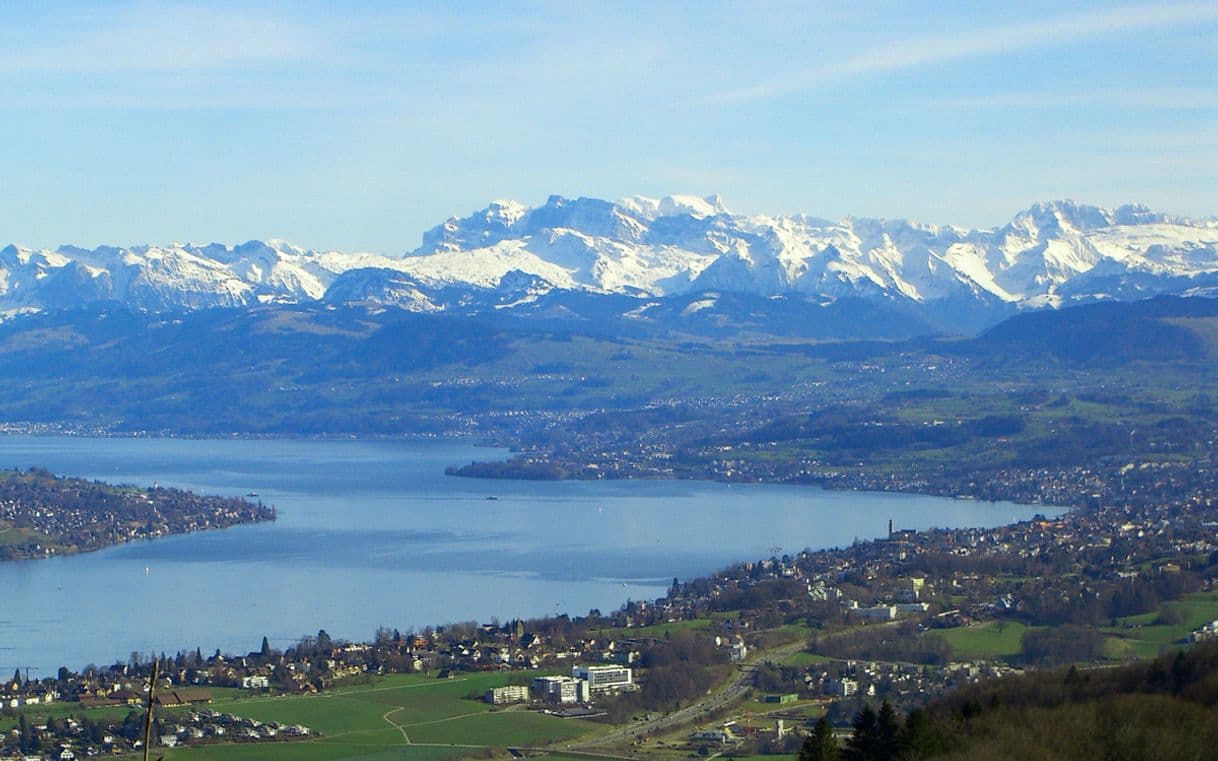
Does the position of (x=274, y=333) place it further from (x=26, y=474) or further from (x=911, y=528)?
(x=911, y=528)

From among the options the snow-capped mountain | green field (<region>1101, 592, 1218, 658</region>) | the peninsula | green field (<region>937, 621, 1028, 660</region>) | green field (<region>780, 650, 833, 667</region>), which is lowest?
green field (<region>780, 650, 833, 667</region>)

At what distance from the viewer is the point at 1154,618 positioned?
33062 millimetres

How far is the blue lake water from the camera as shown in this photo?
37219mm

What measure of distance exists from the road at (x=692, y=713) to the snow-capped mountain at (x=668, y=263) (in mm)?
110886

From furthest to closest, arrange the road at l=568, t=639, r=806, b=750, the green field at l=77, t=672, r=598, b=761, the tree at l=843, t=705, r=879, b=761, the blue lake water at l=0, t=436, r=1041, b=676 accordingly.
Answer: the blue lake water at l=0, t=436, r=1041, b=676 < the road at l=568, t=639, r=806, b=750 < the green field at l=77, t=672, r=598, b=761 < the tree at l=843, t=705, r=879, b=761

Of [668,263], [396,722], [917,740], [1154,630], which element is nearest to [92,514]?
[396,722]

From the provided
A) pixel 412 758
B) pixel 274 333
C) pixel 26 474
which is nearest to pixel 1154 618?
pixel 412 758

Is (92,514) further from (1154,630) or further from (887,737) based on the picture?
(887,737)

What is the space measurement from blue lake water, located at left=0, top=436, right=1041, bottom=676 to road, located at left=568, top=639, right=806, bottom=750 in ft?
25.7

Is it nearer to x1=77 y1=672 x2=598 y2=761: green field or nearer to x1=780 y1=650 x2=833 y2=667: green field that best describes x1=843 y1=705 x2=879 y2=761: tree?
x1=77 y1=672 x2=598 y2=761: green field

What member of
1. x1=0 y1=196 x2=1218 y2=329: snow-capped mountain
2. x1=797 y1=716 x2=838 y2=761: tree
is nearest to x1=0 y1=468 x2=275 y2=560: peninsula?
x1=797 y1=716 x2=838 y2=761: tree

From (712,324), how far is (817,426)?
5697cm

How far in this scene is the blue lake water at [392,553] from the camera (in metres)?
37.2

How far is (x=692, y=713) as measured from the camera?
2784 centimetres
